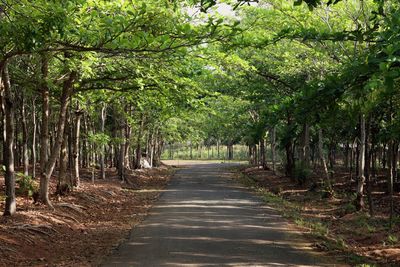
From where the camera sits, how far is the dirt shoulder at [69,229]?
895 cm

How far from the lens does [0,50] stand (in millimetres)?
8797

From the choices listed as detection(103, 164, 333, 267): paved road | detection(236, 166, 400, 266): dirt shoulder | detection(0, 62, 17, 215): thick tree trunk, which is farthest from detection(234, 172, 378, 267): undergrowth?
detection(0, 62, 17, 215): thick tree trunk

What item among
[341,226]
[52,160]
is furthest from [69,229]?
[341,226]

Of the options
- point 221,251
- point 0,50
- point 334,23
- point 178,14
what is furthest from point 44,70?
point 334,23

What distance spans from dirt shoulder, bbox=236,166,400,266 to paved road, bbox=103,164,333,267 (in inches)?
24.2

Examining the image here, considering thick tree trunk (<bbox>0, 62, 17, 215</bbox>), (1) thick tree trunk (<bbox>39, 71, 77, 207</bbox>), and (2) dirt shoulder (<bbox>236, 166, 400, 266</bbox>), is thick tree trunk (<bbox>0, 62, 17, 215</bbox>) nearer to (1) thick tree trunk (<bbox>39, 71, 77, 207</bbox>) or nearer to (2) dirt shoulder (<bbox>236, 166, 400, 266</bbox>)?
(1) thick tree trunk (<bbox>39, 71, 77, 207</bbox>)

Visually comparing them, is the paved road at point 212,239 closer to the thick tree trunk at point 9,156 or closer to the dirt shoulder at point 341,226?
the dirt shoulder at point 341,226

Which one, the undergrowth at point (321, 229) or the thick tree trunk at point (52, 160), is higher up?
the thick tree trunk at point (52, 160)

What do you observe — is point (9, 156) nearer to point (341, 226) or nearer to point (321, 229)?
point (321, 229)

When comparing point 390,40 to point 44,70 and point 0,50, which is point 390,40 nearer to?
point 0,50

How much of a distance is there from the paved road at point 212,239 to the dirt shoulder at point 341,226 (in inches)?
24.2

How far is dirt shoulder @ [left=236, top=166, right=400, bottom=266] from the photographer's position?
30.4 feet

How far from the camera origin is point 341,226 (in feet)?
42.5

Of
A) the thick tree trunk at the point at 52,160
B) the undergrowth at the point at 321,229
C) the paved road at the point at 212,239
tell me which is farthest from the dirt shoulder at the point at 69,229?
the undergrowth at the point at 321,229
